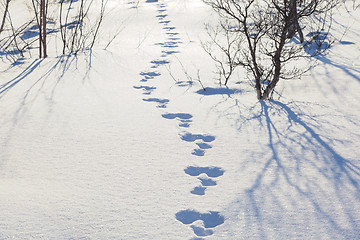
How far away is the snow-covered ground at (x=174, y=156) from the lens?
168 cm

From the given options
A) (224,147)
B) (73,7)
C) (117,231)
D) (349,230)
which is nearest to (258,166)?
(224,147)

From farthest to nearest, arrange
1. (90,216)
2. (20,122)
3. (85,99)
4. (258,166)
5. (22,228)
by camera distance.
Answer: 1. (85,99)
2. (20,122)
3. (258,166)
4. (90,216)
5. (22,228)

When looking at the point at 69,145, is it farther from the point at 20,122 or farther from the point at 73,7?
the point at 73,7

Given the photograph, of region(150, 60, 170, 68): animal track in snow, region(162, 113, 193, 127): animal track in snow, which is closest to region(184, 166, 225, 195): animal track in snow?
region(162, 113, 193, 127): animal track in snow

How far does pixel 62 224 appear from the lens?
5.39 ft

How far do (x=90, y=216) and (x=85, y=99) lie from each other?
194 cm

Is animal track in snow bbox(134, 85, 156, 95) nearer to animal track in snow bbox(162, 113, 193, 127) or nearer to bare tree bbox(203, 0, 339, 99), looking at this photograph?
animal track in snow bbox(162, 113, 193, 127)

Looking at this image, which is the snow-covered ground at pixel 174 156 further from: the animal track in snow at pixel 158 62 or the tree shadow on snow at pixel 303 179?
the animal track in snow at pixel 158 62

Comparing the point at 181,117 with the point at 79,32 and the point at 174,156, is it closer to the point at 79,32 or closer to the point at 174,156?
the point at 174,156

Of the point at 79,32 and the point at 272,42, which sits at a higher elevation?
the point at 272,42

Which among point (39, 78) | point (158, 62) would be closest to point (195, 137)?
point (39, 78)

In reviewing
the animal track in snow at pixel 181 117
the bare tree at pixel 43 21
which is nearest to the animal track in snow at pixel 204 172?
the animal track in snow at pixel 181 117

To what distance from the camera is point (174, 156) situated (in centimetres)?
237

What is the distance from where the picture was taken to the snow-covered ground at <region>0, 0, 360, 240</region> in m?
1.68
